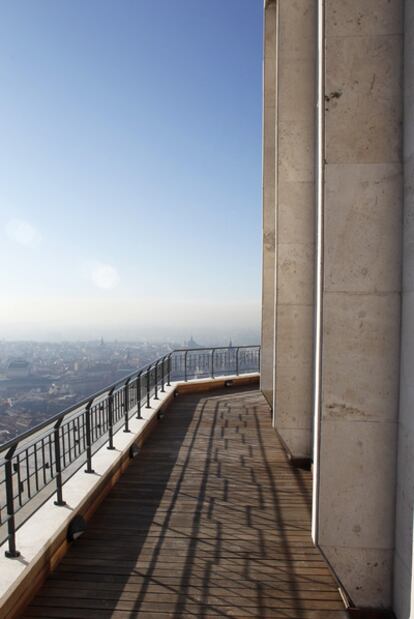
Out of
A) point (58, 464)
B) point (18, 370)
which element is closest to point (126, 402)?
point (58, 464)

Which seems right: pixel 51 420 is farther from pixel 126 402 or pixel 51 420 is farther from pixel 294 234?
pixel 294 234

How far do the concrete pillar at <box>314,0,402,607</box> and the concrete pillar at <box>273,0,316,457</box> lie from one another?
10.1ft

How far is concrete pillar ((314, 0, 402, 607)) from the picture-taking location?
3117 millimetres

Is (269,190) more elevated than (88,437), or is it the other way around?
(269,190)

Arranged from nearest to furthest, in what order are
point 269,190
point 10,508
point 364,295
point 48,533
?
point 364,295
point 10,508
point 48,533
point 269,190

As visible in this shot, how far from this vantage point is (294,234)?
644 centimetres

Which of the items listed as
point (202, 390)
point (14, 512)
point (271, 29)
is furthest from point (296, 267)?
point (271, 29)

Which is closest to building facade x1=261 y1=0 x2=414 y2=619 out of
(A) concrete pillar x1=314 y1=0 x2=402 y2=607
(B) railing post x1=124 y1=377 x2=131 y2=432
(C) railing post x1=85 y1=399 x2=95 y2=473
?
(A) concrete pillar x1=314 y1=0 x2=402 y2=607

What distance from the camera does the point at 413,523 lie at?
2.74 m

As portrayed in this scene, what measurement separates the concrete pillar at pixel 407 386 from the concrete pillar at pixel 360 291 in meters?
0.09

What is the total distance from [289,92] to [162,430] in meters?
6.57

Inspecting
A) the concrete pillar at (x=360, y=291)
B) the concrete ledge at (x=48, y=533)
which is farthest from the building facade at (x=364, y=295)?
the concrete ledge at (x=48, y=533)

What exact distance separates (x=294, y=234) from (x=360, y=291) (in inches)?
135

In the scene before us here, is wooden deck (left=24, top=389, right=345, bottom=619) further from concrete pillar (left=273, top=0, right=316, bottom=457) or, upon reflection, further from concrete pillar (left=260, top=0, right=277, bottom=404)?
concrete pillar (left=260, top=0, right=277, bottom=404)
